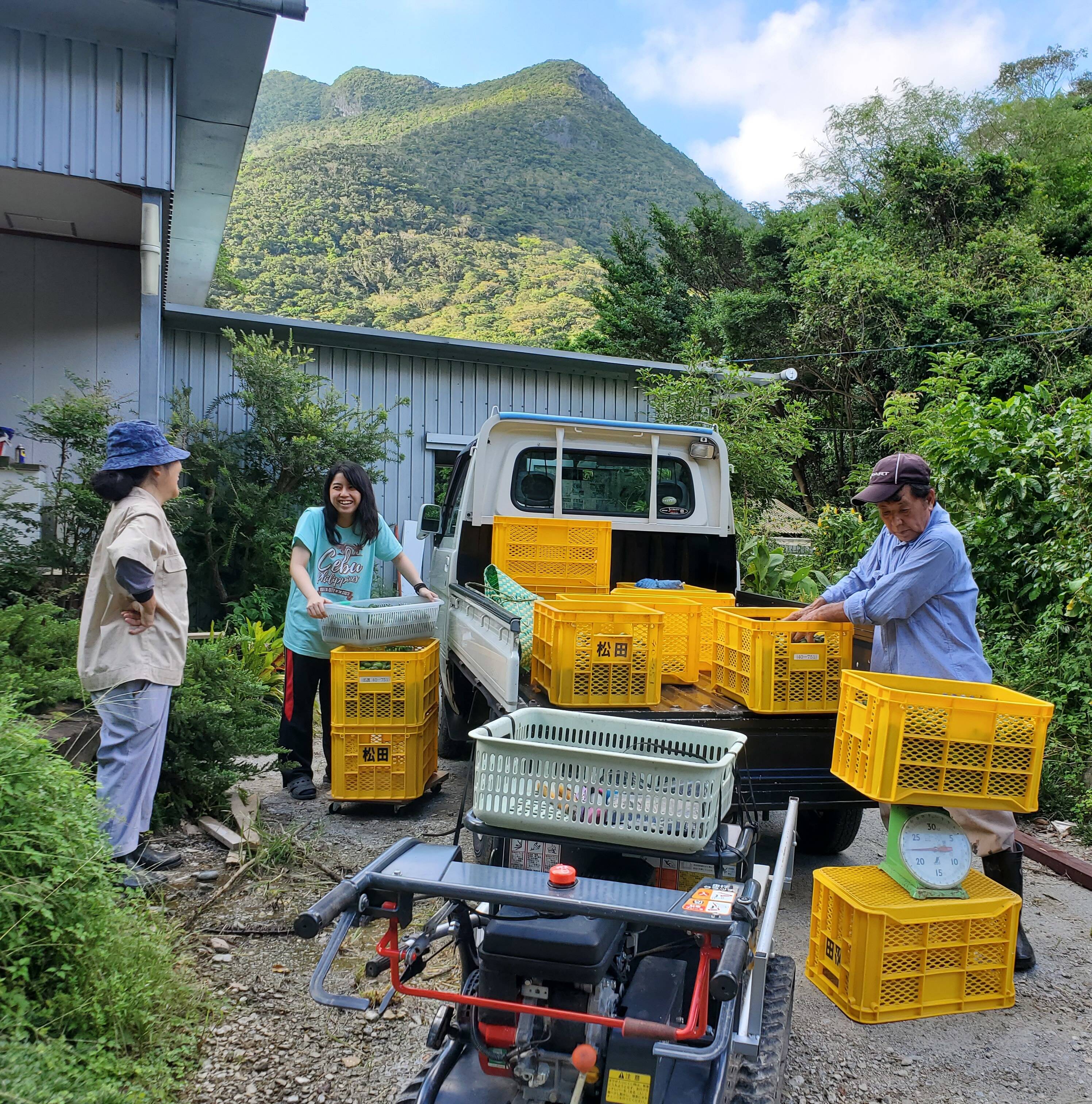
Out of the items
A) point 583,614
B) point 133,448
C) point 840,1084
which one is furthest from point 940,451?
point 133,448

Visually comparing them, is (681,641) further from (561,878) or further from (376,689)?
(561,878)

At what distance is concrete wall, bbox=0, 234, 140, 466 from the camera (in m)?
8.05

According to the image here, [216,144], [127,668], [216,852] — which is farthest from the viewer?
[216,144]

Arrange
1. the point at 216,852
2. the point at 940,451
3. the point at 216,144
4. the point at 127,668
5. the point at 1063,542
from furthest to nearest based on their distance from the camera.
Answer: the point at 216,144 → the point at 940,451 → the point at 1063,542 → the point at 216,852 → the point at 127,668

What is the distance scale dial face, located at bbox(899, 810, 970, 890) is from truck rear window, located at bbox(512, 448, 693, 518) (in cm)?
306

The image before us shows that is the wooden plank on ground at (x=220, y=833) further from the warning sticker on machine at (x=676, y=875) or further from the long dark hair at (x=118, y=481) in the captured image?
the warning sticker on machine at (x=676, y=875)

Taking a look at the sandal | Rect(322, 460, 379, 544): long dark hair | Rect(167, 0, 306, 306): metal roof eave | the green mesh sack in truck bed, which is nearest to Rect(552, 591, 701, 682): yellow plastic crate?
the green mesh sack in truck bed

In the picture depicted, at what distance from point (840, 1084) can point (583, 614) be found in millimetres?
1778

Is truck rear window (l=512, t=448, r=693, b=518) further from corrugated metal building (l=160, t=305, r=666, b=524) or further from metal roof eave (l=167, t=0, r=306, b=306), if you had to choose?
corrugated metal building (l=160, t=305, r=666, b=524)

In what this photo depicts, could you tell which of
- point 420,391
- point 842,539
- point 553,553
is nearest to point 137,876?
point 553,553

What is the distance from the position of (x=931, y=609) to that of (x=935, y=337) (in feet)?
55.6

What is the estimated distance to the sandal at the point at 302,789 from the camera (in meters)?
4.91

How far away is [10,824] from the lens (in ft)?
7.54

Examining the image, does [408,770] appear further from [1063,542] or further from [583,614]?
[1063,542]
